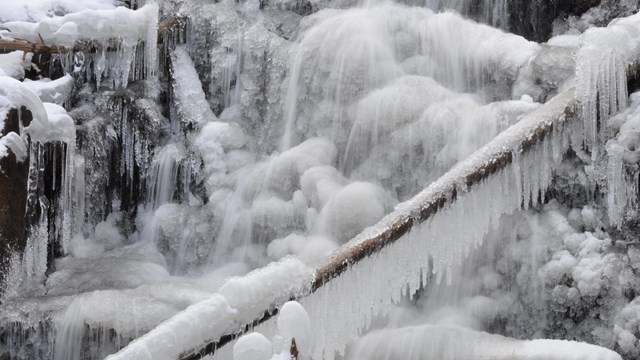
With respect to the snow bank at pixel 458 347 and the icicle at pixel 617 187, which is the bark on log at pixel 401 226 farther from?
the snow bank at pixel 458 347

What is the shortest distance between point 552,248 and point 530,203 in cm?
37

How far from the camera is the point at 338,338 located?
14.4 feet

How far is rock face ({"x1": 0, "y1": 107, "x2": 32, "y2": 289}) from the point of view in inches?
222

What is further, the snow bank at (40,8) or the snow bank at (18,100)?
the snow bank at (40,8)

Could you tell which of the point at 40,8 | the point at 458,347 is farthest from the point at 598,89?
the point at 40,8

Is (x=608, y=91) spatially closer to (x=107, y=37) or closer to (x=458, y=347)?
(x=458, y=347)

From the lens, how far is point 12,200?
5.69 m

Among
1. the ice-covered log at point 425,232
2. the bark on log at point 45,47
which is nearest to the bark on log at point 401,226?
the ice-covered log at point 425,232

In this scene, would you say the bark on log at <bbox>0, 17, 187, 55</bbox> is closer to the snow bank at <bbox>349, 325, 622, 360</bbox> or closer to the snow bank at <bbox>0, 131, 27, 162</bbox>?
the snow bank at <bbox>0, 131, 27, 162</bbox>

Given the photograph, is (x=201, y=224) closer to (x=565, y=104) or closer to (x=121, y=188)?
(x=121, y=188)

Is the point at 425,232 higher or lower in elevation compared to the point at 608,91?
lower

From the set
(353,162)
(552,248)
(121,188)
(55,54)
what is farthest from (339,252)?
(55,54)

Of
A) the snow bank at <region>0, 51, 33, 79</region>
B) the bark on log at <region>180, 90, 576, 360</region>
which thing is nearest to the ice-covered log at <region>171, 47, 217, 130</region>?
the snow bank at <region>0, 51, 33, 79</region>

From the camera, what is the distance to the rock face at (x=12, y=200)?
5.64 meters
